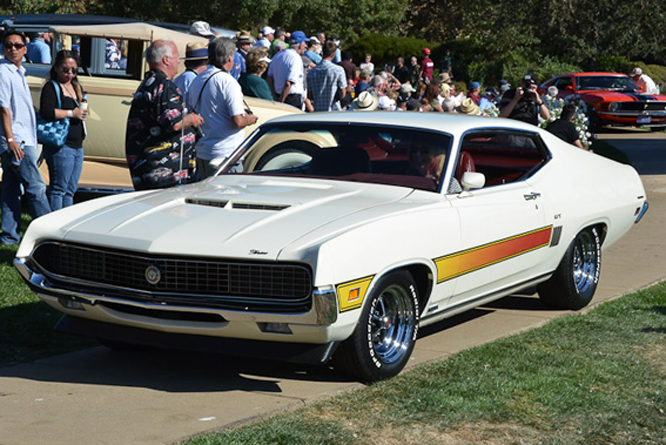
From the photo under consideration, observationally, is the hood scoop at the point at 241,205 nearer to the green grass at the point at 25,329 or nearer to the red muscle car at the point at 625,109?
the green grass at the point at 25,329

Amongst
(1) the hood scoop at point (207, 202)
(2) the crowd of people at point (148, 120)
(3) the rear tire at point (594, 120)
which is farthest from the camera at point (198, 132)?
(3) the rear tire at point (594, 120)

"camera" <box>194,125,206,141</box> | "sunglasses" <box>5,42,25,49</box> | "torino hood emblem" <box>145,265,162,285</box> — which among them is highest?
"sunglasses" <box>5,42,25,49</box>

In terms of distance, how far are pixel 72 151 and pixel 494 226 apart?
4.27 m

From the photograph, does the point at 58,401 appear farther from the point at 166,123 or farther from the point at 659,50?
the point at 659,50

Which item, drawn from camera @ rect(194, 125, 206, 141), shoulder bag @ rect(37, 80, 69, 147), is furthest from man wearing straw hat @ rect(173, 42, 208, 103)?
shoulder bag @ rect(37, 80, 69, 147)

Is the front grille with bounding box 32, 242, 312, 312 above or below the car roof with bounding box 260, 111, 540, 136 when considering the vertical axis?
below

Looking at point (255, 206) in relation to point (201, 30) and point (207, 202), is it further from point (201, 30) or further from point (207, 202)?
point (201, 30)

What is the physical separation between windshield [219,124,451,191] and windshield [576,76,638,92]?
73.7ft

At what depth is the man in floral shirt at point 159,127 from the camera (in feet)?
25.7

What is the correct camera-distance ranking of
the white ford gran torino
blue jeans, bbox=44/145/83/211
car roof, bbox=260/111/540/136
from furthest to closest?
blue jeans, bbox=44/145/83/211 < car roof, bbox=260/111/540/136 < the white ford gran torino

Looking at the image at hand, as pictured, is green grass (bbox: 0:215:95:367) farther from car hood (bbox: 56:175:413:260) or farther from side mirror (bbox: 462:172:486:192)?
side mirror (bbox: 462:172:486:192)

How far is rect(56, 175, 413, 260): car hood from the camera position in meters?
5.40

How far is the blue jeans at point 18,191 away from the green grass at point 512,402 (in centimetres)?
427

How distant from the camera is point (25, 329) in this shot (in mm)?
6809
